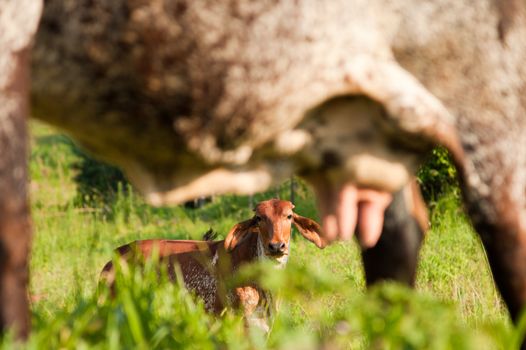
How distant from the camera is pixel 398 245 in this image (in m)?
3.88

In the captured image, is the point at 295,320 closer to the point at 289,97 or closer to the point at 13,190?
the point at 289,97

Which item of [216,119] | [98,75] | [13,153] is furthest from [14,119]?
[216,119]

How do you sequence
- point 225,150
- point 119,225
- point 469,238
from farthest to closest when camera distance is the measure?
point 119,225, point 469,238, point 225,150

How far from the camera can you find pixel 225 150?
3084mm

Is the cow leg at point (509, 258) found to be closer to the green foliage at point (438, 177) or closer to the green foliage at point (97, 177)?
the green foliage at point (438, 177)

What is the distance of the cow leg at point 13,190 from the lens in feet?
8.18

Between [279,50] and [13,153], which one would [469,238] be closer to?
[279,50]

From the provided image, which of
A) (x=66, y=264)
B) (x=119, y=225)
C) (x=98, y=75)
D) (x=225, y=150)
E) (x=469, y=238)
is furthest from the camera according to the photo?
(x=119, y=225)

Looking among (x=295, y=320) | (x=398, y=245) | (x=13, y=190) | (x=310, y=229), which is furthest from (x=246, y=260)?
(x=13, y=190)

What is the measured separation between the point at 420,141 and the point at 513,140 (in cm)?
29

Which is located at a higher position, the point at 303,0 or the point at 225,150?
the point at 303,0

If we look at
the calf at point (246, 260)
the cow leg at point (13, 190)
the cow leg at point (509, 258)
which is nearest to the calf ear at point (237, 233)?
the calf at point (246, 260)

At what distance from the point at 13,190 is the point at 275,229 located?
503cm

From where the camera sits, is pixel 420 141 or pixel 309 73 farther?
pixel 420 141
